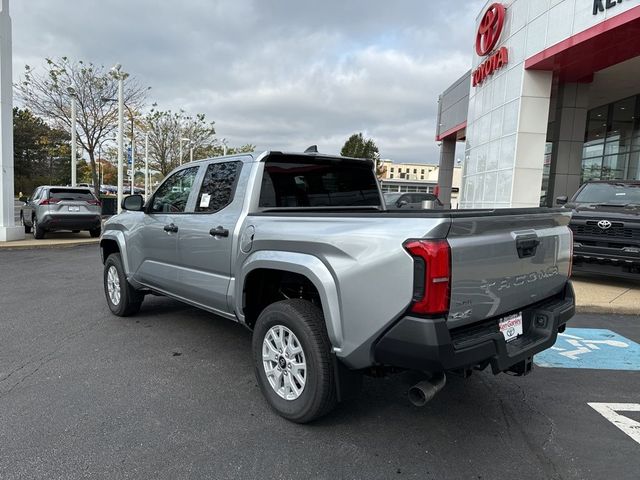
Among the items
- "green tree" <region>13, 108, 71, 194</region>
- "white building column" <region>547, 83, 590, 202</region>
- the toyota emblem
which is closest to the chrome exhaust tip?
the toyota emblem

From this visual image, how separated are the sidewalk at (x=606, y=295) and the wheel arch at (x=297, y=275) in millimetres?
5058

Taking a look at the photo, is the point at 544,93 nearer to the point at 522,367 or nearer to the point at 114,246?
the point at 114,246

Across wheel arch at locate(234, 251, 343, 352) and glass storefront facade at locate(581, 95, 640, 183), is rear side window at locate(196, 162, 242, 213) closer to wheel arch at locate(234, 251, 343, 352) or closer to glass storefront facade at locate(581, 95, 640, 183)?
wheel arch at locate(234, 251, 343, 352)

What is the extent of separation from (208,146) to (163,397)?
131 ft

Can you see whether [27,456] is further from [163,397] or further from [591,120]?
[591,120]

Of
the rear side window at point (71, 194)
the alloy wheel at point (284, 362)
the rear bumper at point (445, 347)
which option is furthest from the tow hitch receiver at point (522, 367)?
the rear side window at point (71, 194)

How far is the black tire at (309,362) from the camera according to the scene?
2.88 meters

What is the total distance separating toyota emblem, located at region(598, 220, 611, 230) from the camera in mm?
7691

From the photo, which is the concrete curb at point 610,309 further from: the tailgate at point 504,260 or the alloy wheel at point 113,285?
the alloy wheel at point 113,285

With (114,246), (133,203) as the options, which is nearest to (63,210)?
(114,246)

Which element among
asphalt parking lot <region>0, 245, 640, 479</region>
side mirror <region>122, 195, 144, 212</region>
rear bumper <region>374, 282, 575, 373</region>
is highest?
side mirror <region>122, 195, 144, 212</region>

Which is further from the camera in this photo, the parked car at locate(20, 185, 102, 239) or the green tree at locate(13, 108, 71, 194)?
the green tree at locate(13, 108, 71, 194)

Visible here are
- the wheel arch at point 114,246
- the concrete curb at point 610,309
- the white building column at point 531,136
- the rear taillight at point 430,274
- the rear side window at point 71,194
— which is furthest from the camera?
the white building column at point 531,136

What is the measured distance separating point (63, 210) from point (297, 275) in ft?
41.1
